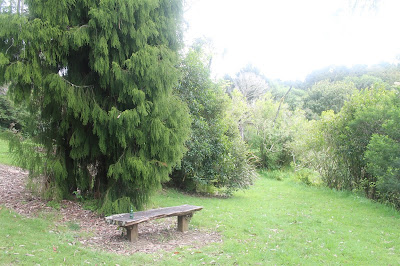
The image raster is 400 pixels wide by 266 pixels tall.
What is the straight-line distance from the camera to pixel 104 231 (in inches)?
246

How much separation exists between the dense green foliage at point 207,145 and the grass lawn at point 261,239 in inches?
81.3

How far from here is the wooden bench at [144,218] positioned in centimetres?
542

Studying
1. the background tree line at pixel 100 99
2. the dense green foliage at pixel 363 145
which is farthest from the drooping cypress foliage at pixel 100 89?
the dense green foliage at pixel 363 145

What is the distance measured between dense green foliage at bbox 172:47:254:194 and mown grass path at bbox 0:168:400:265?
202 centimetres

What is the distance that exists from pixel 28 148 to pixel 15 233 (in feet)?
8.27

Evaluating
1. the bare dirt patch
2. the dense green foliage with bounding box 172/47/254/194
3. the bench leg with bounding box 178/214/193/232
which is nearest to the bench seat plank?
the bench leg with bounding box 178/214/193/232

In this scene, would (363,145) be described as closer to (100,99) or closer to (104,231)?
(100,99)

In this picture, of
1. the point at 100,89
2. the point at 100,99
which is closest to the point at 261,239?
the point at 100,99

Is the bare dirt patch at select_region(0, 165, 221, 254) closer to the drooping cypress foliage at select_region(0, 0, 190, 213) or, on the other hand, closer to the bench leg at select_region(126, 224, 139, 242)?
the bench leg at select_region(126, 224, 139, 242)

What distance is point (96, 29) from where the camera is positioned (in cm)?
669

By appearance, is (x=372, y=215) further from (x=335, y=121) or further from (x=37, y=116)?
(x=37, y=116)

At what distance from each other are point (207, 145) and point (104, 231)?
609cm

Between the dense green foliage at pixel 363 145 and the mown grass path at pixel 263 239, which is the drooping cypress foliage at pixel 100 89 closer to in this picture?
the mown grass path at pixel 263 239

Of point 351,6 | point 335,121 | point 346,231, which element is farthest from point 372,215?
point 351,6
